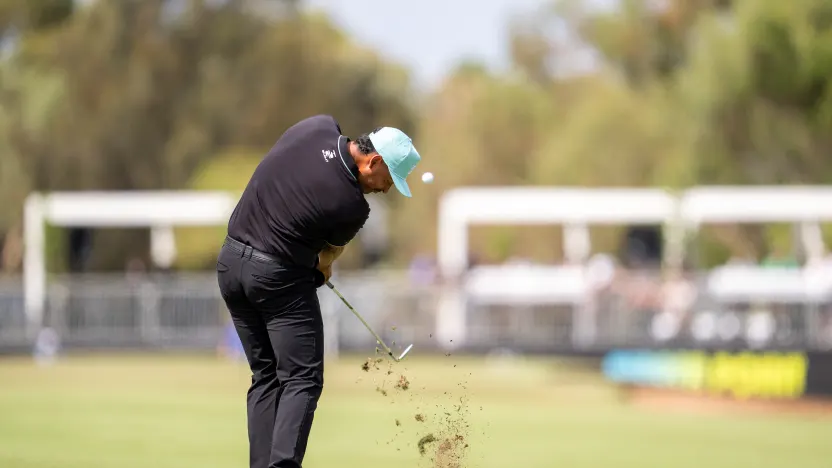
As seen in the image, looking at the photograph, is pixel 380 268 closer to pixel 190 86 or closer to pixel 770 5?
→ pixel 190 86

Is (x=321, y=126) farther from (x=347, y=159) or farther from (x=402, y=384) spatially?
(x=402, y=384)

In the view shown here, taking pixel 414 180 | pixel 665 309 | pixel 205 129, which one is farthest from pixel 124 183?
pixel 665 309

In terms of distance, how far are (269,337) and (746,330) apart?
57.7 feet

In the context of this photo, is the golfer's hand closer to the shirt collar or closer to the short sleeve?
the short sleeve

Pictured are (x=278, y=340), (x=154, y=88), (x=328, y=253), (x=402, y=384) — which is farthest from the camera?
(x=154, y=88)

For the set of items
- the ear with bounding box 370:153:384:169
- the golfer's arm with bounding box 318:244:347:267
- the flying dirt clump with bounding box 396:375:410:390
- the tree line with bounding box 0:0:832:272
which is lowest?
the flying dirt clump with bounding box 396:375:410:390

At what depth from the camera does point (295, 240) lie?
7.43 metres

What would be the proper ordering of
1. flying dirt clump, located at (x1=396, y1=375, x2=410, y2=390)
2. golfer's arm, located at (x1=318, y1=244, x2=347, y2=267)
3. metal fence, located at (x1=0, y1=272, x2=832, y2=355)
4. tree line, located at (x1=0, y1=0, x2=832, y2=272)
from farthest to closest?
tree line, located at (x1=0, y1=0, x2=832, y2=272), metal fence, located at (x1=0, y1=272, x2=832, y2=355), flying dirt clump, located at (x1=396, y1=375, x2=410, y2=390), golfer's arm, located at (x1=318, y1=244, x2=347, y2=267)

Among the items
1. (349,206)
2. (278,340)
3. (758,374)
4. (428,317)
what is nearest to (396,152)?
(349,206)

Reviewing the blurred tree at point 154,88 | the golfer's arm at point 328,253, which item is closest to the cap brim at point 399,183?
the golfer's arm at point 328,253

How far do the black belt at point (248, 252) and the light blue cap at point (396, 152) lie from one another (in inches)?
28.3

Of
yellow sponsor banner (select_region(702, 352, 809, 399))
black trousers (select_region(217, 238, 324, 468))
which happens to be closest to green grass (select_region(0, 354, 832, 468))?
black trousers (select_region(217, 238, 324, 468))

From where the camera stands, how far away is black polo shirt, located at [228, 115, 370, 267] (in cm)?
735

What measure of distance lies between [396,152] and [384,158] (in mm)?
67
